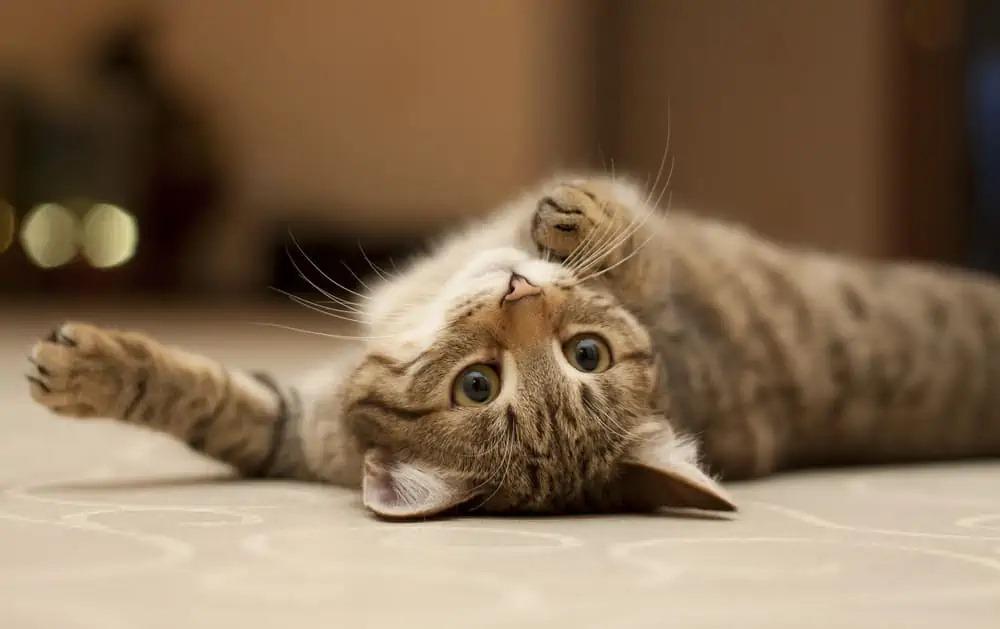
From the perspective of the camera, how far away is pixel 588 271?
1509mm

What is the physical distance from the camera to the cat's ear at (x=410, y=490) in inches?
49.8

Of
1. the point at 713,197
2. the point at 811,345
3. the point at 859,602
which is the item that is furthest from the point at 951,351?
the point at 713,197

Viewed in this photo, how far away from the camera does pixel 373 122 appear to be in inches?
244

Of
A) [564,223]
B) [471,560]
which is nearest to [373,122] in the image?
[564,223]

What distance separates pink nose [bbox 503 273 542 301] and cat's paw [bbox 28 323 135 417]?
0.50 metres

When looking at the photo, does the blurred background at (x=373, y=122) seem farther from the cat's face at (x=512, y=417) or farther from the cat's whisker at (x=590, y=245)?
the cat's face at (x=512, y=417)

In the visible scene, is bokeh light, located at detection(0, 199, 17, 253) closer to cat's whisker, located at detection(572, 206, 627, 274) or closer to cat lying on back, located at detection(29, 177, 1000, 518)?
cat lying on back, located at detection(29, 177, 1000, 518)

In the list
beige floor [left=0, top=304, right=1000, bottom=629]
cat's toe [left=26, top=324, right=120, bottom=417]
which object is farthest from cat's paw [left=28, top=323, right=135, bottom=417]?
beige floor [left=0, top=304, right=1000, bottom=629]

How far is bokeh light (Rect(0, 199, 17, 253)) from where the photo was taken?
5547 millimetres

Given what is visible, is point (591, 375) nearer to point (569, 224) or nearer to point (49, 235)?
point (569, 224)

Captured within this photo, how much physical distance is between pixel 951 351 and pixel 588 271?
0.80m

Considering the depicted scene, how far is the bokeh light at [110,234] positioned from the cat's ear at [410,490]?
4.78 meters

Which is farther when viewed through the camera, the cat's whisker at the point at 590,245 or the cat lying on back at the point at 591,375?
the cat's whisker at the point at 590,245

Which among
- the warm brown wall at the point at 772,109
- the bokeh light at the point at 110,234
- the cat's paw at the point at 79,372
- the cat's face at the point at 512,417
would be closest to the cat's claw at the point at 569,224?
the cat's face at the point at 512,417
